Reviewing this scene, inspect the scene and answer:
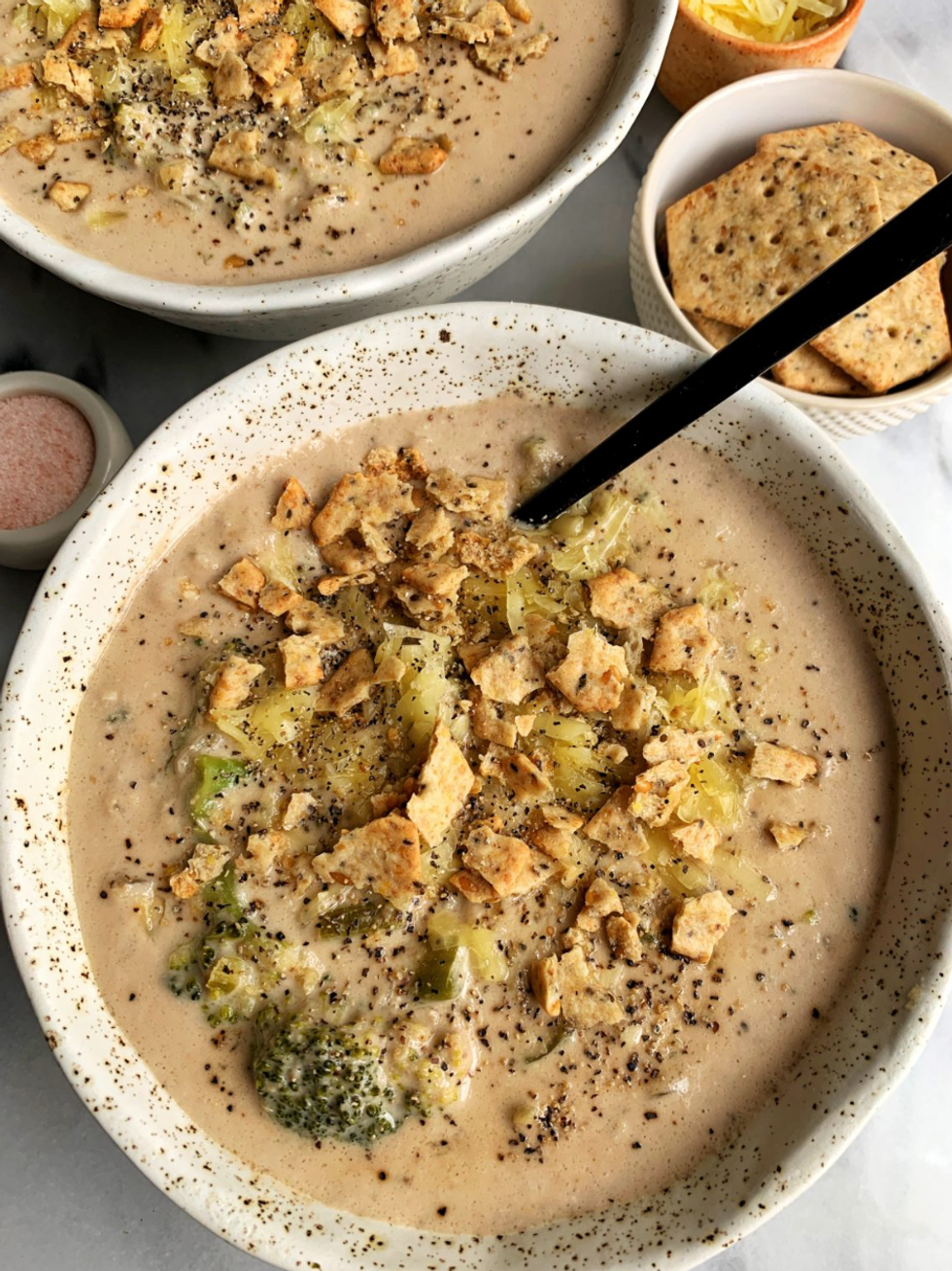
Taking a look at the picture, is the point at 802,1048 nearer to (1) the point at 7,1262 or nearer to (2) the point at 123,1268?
(2) the point at 123,1268

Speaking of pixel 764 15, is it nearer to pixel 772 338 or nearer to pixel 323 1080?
pixel 772 338

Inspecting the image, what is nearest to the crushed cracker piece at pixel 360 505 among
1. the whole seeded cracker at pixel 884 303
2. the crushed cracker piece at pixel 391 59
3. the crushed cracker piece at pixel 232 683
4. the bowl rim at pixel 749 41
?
the crushed cracker piece at pixel 232 683

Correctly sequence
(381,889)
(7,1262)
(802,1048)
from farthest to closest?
(7,1262) < (802,1048) < (381,889)

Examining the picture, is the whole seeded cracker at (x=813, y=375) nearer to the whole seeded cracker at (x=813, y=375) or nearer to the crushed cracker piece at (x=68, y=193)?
the whole seeded cracker at (x=813, y=375)

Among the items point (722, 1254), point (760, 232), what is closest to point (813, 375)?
point (760, 232)

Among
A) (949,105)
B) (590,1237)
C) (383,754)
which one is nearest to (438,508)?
(383,754)
